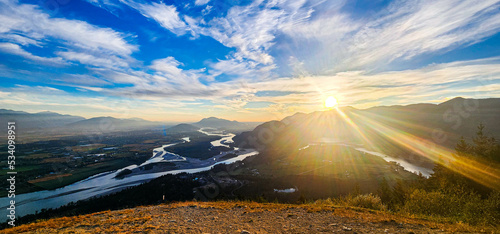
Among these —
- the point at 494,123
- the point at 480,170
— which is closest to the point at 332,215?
the point at 480,170

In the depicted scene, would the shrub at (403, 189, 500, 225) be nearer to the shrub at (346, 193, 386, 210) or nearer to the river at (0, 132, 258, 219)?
the shrub at (346, 193, 386, 210)

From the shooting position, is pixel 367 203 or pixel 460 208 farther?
pixel 367 203

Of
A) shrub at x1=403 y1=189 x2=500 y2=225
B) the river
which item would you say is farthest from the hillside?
the river

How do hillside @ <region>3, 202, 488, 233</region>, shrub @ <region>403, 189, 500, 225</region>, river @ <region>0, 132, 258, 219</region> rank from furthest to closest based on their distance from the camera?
river @ <region>0, 132, 258, 219</region> → shrub @ <region>403, 189, 500, 225</region> → hillside @ <region>3, 202, 488, 233</region>

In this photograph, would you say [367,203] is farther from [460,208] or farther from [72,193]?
[72,193]

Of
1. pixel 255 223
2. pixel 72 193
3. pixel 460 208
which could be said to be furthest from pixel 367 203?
pixel 72 193

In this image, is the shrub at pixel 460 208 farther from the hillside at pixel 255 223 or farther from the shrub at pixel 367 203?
the hillside at pixel 255 223

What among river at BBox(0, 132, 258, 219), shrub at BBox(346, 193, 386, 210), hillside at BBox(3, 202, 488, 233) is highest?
hillside at BBox(3, 202, 488, 233)

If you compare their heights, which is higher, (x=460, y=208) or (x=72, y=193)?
(x=460, y=208)

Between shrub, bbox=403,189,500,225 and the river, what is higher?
shrub, bbox=403,189,500,225

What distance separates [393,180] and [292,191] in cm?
3787

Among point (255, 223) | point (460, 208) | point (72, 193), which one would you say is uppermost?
point (460, 208)

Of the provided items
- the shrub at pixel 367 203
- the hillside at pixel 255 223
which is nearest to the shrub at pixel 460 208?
the shrub at pixel 367 203

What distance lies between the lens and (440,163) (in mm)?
26875
